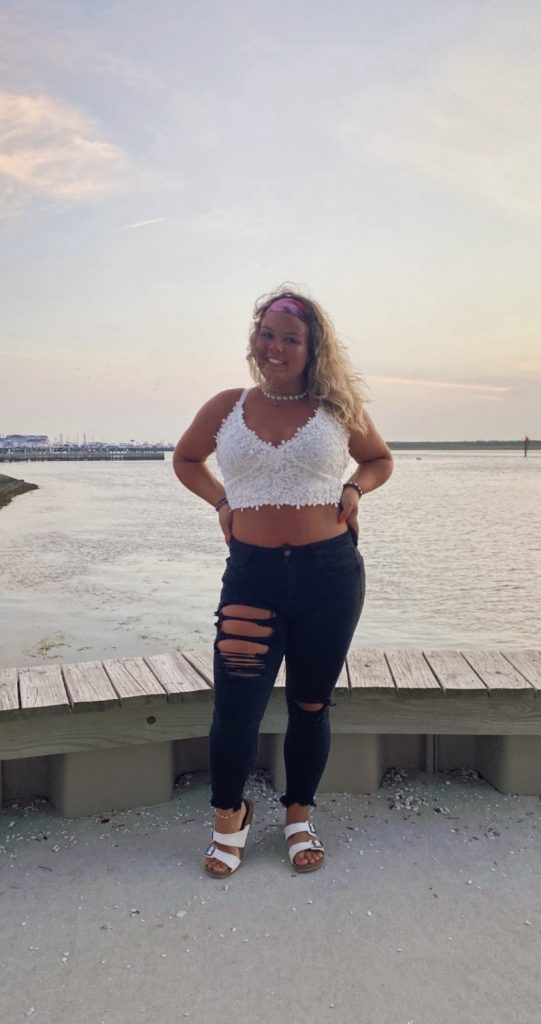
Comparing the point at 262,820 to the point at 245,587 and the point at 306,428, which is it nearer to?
the point at 245,587

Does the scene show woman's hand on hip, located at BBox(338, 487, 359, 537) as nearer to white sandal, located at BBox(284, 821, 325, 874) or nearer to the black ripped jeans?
the black ripped jeans

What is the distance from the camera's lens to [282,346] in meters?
2.61

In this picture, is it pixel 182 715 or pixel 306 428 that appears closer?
pixel 306 428

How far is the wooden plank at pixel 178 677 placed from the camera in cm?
289

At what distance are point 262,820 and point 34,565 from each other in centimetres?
1060

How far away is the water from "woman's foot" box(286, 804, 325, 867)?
→ 4.71 m

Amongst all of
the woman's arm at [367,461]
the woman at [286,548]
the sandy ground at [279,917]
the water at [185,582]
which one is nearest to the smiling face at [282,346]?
the woman at [286,548]

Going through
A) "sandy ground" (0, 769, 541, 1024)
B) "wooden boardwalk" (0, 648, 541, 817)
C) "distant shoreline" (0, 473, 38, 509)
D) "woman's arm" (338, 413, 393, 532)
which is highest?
"woman's arm" (338, 413, 393, 532)

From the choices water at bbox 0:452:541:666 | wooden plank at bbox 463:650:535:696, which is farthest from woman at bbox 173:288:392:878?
water at bbox 0:452:541:666

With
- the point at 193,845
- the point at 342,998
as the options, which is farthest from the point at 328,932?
the point at 193,845

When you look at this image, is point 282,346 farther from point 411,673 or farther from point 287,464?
point 411,673

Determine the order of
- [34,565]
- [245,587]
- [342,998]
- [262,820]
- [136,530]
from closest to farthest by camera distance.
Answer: [342,998] → [245,587] → [262,820] → [34,565] → [136,530]

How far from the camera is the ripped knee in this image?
8.41ft

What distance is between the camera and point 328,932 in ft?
7.55
